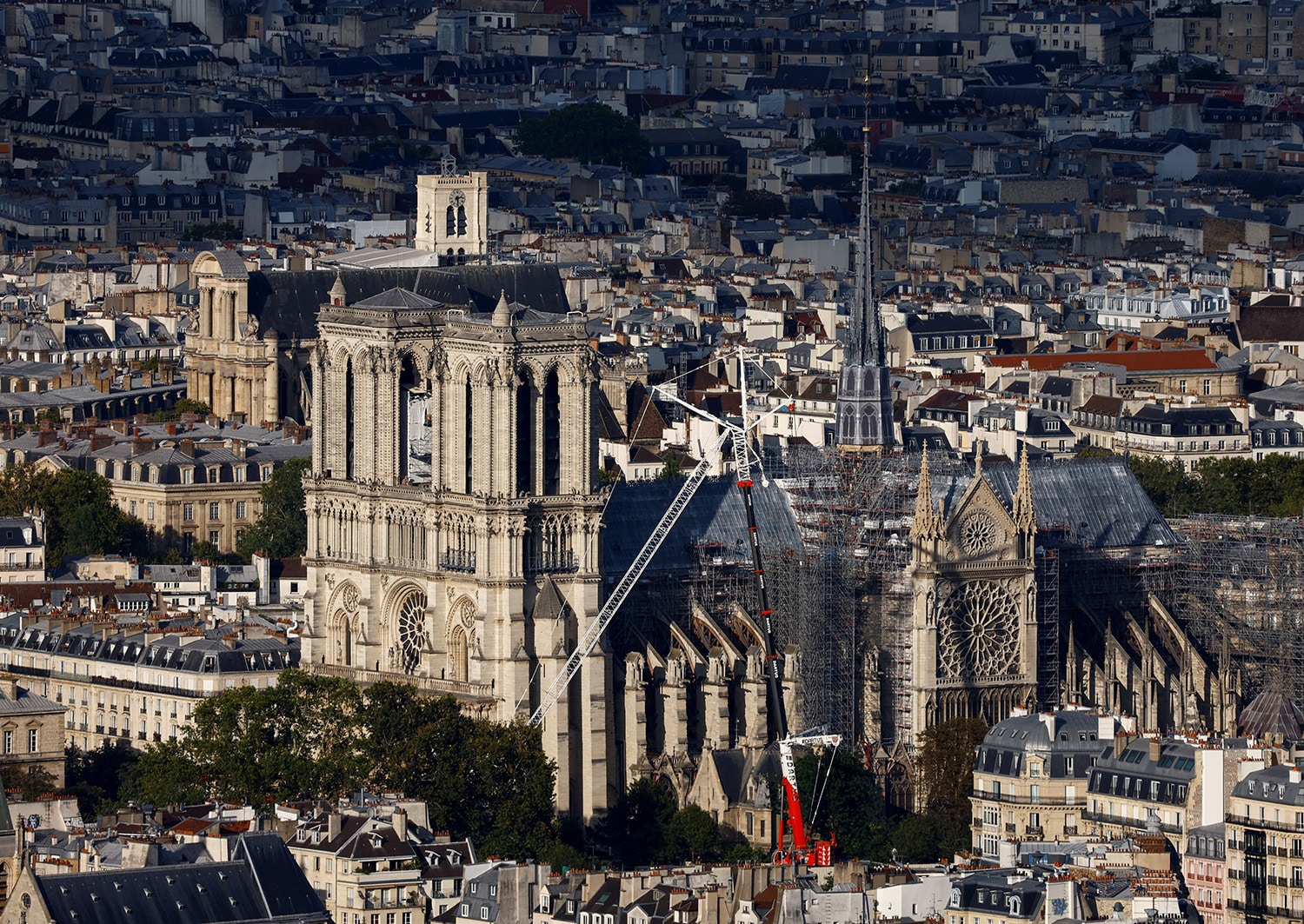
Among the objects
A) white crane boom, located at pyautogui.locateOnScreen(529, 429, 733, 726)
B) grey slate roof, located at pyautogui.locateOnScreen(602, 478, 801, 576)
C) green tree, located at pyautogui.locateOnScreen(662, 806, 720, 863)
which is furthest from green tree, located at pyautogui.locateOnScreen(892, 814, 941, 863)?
grey slate roof, located at pyautogui.locateOnScreen(602, 478, 801, 576)

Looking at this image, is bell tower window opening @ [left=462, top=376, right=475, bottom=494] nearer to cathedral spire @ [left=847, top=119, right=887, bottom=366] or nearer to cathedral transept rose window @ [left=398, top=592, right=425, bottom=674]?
cathedral transept rose window @ [left=398, top=592, right=425, bottom=674]

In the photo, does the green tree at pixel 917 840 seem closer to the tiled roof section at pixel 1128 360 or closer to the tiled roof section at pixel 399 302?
the tiled roof section at pixel 399 302

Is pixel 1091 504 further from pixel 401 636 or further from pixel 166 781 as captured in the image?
pixel 166 781

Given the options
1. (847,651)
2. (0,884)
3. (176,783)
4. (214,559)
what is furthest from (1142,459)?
(0,884)

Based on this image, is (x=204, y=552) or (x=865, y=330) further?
(x=204, y=552)

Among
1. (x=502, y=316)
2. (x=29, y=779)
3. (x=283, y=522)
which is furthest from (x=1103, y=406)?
(x=29, y=779)

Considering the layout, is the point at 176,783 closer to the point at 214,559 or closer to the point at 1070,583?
the point at 1070,583
